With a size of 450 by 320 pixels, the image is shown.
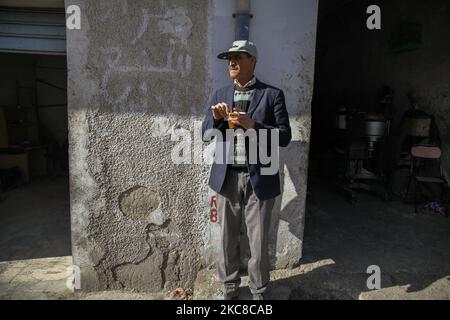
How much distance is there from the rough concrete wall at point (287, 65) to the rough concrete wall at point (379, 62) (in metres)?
3.74

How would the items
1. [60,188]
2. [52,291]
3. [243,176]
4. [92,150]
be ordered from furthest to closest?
[60,188], [52,291], [92,150], [243,176]

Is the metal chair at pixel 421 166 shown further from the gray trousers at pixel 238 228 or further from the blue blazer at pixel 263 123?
the blue blazer at pixel 263 123

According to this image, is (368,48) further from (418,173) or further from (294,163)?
(294,163)

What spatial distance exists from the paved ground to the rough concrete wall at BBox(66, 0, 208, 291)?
0.35 metres

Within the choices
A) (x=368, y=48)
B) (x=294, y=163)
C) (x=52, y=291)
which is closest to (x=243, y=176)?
(x=294, y=163)

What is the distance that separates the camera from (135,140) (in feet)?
9.86

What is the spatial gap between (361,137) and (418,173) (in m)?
1.19

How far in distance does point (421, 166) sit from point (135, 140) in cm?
481

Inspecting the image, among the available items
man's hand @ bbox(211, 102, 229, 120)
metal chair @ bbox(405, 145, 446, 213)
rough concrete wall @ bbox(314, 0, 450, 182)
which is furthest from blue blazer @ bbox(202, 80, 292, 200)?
rough concrete wall @ bbox(314, 0, 450, 182)

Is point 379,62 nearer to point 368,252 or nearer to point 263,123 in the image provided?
point 368,252

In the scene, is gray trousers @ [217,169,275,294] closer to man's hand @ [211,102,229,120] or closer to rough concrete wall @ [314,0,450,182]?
man's hand @ [211,102,229,120]

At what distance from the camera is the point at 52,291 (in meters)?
3.23

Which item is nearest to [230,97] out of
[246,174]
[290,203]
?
[246,174]

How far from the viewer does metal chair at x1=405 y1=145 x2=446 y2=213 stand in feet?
16.8
